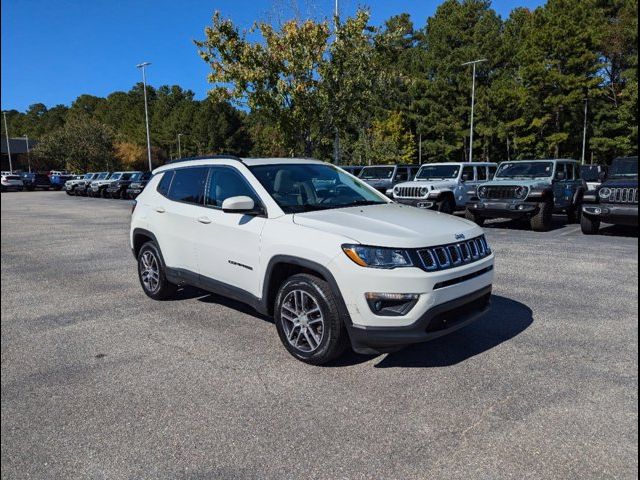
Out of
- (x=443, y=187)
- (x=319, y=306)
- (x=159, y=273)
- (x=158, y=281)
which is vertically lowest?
(x=158, y=281)

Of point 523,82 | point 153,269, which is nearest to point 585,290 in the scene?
point 153,269

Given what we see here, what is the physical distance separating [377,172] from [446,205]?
5396 mm

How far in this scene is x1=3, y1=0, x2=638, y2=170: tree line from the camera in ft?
61.2

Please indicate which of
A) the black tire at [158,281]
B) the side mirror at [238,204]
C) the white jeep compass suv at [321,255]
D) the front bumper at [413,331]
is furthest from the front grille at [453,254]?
the black tire at [158,281]

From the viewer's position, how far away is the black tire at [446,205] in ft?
47.1

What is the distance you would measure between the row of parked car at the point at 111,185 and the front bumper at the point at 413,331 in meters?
27.0

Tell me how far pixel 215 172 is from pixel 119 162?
6680 centimetres

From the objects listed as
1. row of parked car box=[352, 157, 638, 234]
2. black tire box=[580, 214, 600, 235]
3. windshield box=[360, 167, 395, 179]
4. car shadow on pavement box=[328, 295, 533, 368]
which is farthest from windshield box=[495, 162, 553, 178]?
car shadow on pavement box=[328, 295, 533, 368]

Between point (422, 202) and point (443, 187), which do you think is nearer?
point (422, 202)

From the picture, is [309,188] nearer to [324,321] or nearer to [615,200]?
[324,321]

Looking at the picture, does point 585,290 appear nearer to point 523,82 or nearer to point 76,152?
point 523,82

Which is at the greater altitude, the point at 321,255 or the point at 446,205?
the point at 321,255

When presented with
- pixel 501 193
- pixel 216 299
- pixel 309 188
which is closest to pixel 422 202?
pixel 501 193

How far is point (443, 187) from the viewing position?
14695 mm
